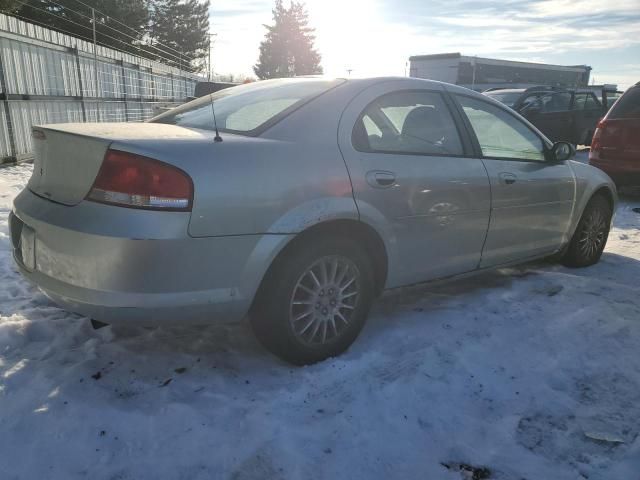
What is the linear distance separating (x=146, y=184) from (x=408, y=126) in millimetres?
1746

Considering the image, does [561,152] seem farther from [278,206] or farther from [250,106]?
[278,206]

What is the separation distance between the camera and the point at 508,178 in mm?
3674

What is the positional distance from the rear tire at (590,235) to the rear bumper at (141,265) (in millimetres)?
3196

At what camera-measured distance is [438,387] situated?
2.70 metres

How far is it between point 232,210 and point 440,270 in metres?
1.60

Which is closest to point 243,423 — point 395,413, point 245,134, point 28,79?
point 395,413

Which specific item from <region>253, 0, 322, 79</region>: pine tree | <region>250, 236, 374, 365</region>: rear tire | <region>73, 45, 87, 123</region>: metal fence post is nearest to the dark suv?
<region>73, 45, 87, 123</region>: metal fence post

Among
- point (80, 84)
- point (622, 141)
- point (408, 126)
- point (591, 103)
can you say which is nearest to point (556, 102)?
point (591, 103)

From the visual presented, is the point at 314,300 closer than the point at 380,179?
Yes

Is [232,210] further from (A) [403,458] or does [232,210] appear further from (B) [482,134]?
(B) [482,134]

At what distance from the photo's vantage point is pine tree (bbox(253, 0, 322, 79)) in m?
64.1

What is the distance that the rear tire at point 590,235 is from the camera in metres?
4.61

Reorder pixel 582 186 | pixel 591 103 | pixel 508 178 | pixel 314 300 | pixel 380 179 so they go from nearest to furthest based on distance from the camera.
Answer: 1. pixel 314 300
2. pixel 380 179
3. pixel 508 178
4. pixel 582 186
5. pixel 591 103

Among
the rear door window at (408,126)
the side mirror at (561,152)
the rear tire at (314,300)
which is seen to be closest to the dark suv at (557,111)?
the side mirror at (561,152)
